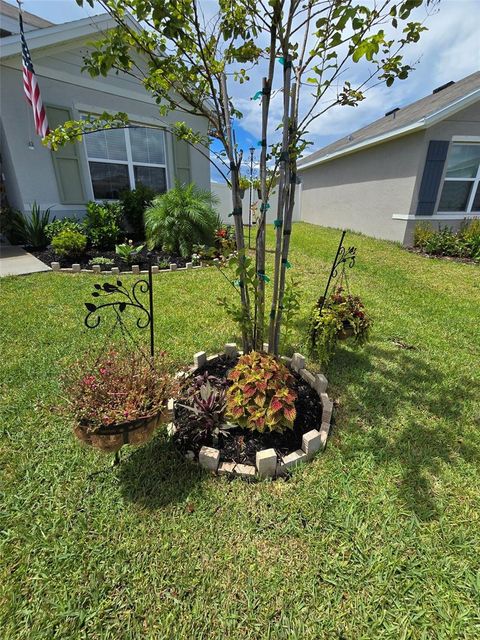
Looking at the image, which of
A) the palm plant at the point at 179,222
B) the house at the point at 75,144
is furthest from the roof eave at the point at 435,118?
the house at the point at 75,144

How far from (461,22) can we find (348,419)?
10.7 ft

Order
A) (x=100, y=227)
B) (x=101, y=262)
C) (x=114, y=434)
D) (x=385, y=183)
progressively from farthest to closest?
(x=385, y=183) < (x=100, y=227) < (x=101, y=262) < (x=114, y=434)

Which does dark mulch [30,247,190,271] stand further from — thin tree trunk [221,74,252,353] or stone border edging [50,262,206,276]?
thin tree trunk [221,74,252,353]

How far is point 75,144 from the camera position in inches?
268

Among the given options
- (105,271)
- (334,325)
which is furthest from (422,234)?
(105,271)

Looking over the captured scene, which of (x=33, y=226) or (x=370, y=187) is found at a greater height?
(x=370, y=187)

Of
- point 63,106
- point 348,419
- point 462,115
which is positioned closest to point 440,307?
point 348,419

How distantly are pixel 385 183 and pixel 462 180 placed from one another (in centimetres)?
190

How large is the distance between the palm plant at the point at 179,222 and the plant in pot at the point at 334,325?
4.40m

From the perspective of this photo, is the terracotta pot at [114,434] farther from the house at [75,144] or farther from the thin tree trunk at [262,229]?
the house at [75,144]

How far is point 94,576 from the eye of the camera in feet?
4.52

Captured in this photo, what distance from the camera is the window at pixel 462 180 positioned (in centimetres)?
805

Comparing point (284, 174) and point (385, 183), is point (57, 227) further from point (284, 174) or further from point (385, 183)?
point (385, 183)

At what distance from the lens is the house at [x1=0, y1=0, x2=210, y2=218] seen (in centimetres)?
609
